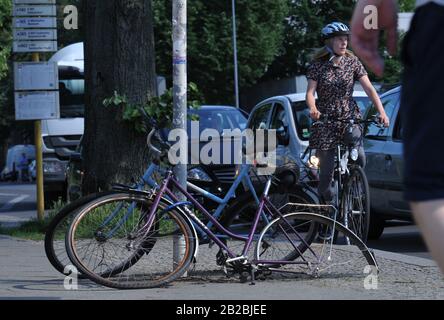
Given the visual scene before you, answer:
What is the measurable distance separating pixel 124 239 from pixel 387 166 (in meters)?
4.11

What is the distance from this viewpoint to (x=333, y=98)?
23.4 ft

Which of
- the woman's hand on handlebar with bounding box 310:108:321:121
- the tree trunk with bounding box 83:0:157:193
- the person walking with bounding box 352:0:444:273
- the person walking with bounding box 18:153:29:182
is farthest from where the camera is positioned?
the person walking with bounding box 18:153:29:182

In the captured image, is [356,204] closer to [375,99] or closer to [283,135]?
[375,99]

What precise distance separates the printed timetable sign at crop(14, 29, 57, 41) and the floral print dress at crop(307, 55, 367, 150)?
529 cm

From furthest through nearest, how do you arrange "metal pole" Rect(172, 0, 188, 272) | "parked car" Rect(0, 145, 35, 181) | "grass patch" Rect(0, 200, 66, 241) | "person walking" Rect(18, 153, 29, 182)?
1. "parked car" Rect(0, 145, 35, 181)
2. "person walking" Rect(18, 153, 29, 182)
3. "grass patch" Rect(0, 200, 66, 241)
4. "metal pole" Rect(172, 0, 188, 272)

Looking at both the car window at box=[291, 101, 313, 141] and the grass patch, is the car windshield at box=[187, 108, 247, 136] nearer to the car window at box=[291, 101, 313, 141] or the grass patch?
the car window at box=[291, 101, 313, 141]

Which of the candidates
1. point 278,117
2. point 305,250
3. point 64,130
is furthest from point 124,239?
point 64,130

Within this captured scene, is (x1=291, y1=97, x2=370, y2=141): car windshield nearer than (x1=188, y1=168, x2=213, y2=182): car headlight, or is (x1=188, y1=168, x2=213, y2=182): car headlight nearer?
(x1=188, y1=168, x2=213, y2=182): car headlight

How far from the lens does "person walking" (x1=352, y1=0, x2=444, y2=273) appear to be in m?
2.10

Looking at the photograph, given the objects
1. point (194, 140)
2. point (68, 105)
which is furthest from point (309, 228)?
point (68, 105)

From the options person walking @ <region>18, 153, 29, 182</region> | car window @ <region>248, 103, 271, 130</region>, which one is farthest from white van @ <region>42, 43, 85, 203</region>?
person walking @ <region>18, 153, 29, 182</region>

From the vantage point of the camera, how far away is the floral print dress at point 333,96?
23.1 feet

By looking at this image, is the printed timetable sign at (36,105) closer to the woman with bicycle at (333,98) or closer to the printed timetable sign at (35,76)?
the printed timetable sign at (35,76)

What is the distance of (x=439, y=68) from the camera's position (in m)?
2.12
